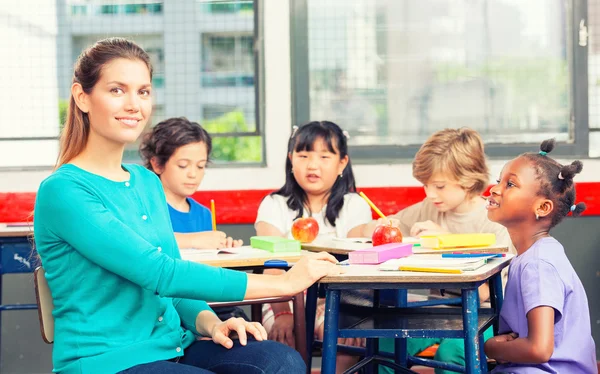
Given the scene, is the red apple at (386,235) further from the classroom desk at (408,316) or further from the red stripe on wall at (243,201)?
the red stripe on wall at (243,201)

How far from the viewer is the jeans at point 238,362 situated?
1621mm

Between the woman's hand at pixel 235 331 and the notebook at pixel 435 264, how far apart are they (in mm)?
364

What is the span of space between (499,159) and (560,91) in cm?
42

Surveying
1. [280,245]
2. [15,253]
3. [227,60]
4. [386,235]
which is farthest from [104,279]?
[227,60]

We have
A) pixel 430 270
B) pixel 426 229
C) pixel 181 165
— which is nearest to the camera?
pixel 430 270

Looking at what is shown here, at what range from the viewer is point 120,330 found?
1.67 m

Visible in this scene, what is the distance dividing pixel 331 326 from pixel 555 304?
21.2 inches

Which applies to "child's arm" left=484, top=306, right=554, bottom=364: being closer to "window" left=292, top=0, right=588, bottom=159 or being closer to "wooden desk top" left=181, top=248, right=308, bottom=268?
"wooden desk top" left=181, top=248, right=308, bottom=268

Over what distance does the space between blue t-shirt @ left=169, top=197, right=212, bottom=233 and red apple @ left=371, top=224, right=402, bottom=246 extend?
0.92 meters

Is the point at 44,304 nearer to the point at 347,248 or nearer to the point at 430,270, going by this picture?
the point at 430,270

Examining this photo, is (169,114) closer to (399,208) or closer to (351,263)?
(399,208)

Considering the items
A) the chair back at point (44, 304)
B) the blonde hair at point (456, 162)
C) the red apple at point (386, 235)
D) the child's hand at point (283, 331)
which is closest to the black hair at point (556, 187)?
the red apple at point (386, 235)

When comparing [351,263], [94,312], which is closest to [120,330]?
[94,312]

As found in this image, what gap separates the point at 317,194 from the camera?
326cm
